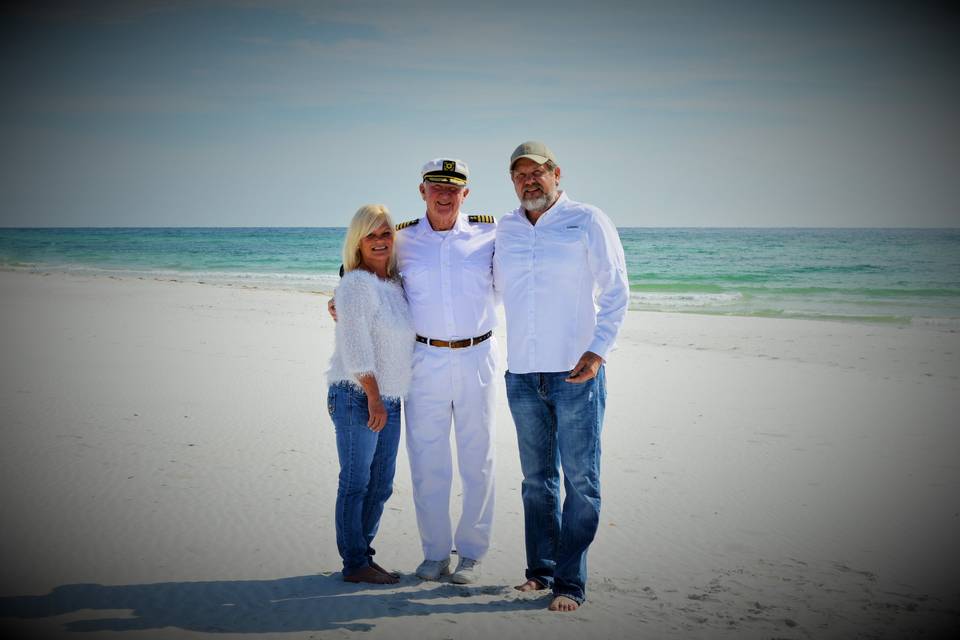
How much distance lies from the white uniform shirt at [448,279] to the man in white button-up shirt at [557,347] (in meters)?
0.26

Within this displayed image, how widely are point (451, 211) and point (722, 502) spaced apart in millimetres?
2982

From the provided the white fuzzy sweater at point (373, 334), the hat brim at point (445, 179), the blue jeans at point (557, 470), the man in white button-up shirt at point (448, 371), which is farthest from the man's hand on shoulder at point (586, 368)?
the hat brim at point (445, 179)

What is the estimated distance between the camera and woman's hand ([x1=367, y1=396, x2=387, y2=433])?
3611mm

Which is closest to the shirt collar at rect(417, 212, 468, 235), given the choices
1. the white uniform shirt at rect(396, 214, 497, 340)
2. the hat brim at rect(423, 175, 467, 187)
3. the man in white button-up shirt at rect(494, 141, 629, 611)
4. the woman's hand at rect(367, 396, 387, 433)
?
the white uniform shirt at rect(396, 214, 497, 340)

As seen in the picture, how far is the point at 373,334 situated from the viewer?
12.1 feet

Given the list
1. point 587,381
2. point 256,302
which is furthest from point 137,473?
point 256,302

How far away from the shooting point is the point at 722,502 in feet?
16.3

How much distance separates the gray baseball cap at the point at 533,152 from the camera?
11.6ft

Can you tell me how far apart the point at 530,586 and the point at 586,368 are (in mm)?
1293

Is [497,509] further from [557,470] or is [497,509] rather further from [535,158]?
[535,158]

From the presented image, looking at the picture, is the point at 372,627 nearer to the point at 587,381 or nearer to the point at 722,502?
the point at 587,381

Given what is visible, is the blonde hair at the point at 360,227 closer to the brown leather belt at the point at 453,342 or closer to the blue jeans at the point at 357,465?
the brown leather belt at the point at 453,342

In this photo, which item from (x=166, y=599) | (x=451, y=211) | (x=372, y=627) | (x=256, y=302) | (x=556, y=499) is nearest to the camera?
(x=372, y=627)

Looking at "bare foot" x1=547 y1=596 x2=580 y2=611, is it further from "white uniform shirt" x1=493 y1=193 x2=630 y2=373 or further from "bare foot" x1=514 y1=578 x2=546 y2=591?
"white uniform shirt" x1=493 y1=193 x2=630 y2=373
